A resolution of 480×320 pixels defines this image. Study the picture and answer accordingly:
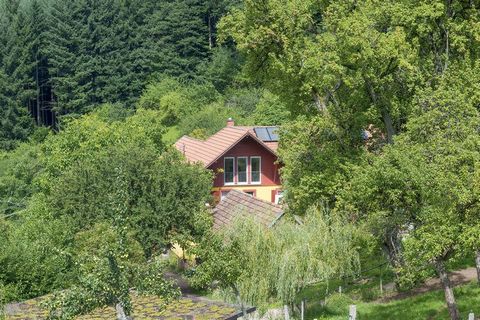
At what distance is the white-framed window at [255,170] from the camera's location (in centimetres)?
4559

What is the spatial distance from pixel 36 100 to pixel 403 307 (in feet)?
226

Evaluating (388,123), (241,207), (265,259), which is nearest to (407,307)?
(265,259)

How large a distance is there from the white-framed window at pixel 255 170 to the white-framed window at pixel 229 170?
133cm

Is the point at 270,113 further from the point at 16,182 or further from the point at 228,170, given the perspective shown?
the point at 16,182

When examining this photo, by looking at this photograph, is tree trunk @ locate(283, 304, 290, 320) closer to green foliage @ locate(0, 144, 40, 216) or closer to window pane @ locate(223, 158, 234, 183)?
window pane @ locate(223, 158, 234, 183)

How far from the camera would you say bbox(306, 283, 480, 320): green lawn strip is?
2095cm

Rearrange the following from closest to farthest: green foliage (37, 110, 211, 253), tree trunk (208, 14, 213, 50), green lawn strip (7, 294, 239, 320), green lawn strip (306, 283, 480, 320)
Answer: green lawn strip (7, 294, 239, 320), green lawn strip (306, 283, 480, 320), green foliage (37, 110, 211, 253), tree trunk (208, 14, 213, 50)

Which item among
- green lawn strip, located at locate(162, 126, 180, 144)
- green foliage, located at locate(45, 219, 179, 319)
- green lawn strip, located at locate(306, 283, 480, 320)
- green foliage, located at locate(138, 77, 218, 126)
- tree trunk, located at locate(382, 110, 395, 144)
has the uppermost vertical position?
green foliage, located at locate(138, 77, 218, 126)

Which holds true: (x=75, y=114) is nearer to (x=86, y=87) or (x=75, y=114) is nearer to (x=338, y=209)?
(x=86, y=87)

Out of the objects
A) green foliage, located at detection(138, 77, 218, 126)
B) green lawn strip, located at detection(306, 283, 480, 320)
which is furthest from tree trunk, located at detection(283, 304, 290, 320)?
green foliage, located at detection(138, 77, 218, 126)

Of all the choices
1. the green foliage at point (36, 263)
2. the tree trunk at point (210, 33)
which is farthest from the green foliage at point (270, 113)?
the green foliage at point (36, 263)

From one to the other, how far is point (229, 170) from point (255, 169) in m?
1.87

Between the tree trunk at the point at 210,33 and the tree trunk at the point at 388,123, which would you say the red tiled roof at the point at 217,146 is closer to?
the tree trunk at the point at 388,123

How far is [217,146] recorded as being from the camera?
44531 mm
